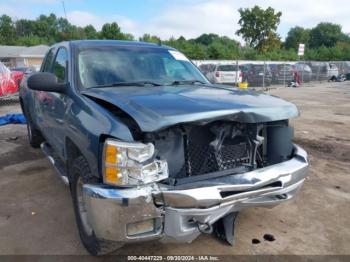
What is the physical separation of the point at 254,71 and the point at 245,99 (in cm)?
2187

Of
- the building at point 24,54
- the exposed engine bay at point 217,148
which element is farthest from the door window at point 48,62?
the building at point 24,54

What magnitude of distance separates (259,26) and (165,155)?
54.5m

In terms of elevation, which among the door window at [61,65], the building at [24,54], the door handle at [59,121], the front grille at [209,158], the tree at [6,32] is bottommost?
the front grille at [209,158]

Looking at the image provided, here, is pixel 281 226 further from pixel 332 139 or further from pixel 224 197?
pixel 332 139

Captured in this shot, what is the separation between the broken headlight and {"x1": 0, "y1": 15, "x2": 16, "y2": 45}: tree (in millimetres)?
65125

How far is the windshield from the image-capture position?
3744 mm

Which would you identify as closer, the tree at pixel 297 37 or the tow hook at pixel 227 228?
the tow hook at pixel 227 228

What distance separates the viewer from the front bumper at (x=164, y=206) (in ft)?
8.02

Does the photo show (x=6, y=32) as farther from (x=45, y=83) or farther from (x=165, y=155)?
(x=165, y=155)

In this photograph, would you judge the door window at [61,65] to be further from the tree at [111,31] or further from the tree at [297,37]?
the tree at [297,37]

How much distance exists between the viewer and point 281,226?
369 centimetres

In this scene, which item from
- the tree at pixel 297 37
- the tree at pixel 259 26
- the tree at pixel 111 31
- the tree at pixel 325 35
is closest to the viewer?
the tree at pixel 111 31

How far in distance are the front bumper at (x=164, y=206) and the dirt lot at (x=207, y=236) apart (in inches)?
27.2

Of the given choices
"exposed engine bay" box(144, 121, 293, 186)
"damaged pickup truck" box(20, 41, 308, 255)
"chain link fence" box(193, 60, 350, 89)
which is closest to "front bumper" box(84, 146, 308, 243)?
"damaged pickup truck" box(20, 41, 308, 255)
